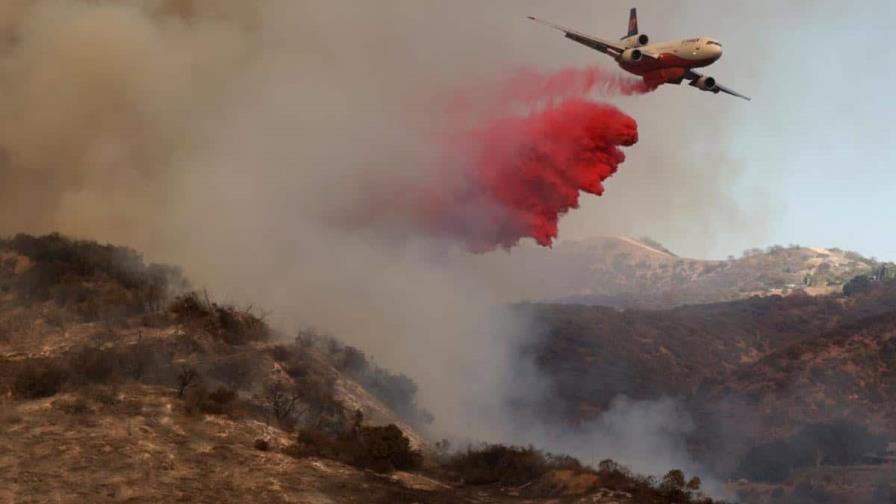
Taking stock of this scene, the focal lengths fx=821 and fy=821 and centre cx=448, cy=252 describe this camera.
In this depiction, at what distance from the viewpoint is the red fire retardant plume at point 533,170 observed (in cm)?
4266

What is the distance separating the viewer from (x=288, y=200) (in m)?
53.8

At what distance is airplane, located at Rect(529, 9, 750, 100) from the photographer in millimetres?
39562

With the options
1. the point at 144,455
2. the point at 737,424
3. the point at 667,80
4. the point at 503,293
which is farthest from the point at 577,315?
the point at 144,455

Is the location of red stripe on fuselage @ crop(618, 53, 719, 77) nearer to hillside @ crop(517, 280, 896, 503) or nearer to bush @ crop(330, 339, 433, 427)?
bush @ crop(330, 339, 433, 427)

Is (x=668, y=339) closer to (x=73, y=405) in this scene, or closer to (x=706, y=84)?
(x=706, y=84)

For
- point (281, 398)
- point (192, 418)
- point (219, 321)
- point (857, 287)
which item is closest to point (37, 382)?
point (192, 418)

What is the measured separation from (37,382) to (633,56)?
98.5 ft

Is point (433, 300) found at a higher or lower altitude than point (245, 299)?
higher

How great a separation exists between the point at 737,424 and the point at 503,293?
7430cm

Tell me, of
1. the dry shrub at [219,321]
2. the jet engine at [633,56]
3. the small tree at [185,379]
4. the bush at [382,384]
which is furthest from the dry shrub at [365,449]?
the jet engine at [633,56]

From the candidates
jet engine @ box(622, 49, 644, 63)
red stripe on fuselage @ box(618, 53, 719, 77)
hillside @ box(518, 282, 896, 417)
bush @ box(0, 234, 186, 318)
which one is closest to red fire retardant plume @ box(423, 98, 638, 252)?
red stripe on fuselage @ box(618, 53, 719, 77)

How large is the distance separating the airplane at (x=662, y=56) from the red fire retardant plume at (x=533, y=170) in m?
2.56

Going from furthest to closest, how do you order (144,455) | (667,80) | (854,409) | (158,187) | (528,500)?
(854,409), (158,187), (667,80), (528,500), (144,455)

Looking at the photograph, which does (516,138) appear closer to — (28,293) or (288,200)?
(288,200)
